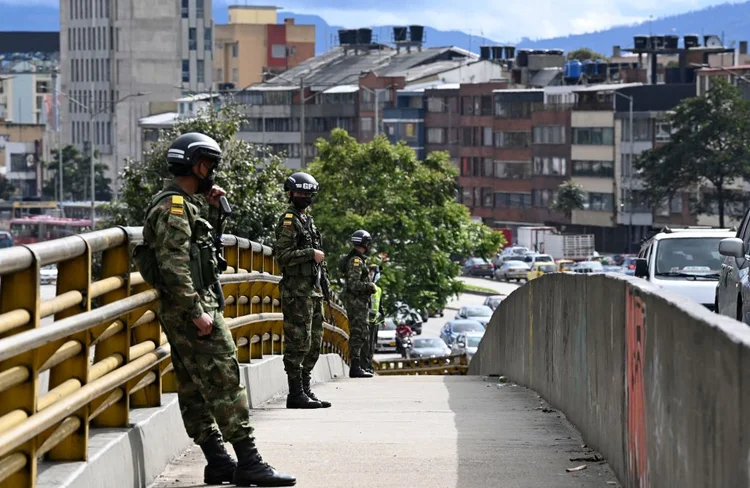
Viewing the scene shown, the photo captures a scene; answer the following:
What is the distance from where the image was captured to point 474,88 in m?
146

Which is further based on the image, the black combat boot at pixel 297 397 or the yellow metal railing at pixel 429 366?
the yellow metal railing at pixel 429 366

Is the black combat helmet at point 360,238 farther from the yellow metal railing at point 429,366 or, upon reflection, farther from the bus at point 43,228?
the bus at point 43,228

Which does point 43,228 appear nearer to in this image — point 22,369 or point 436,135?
point 436,135

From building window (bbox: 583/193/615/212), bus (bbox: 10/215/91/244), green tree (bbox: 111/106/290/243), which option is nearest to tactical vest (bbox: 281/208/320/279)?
green tree (bbox: 111/106/290/243)

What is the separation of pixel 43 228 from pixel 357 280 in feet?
447

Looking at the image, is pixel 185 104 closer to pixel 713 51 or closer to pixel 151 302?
pixel 713 51

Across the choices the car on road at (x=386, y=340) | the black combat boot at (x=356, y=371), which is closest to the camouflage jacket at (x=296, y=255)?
the black combat boot at (x=356, y=371)

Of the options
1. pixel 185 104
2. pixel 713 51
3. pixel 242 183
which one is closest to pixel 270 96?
pixel 185 104

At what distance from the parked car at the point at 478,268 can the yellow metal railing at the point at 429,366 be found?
8476 centimetres

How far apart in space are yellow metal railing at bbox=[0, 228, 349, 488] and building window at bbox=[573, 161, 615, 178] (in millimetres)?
123587

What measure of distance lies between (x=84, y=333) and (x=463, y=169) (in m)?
143

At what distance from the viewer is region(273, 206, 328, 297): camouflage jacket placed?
44.3 feet

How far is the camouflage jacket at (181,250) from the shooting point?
327 inches

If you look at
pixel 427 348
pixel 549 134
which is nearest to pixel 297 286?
pixel 427 348
